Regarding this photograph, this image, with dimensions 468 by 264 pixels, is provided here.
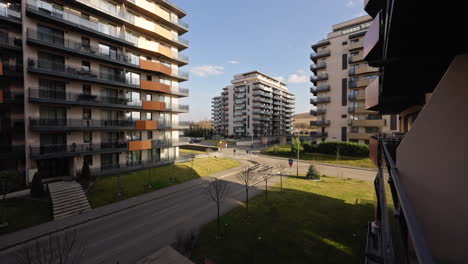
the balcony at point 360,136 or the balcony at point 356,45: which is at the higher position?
the balcony at point 356,45

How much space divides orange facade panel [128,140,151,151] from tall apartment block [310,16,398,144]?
39.4m

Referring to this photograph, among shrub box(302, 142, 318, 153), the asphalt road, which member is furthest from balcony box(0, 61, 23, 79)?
shrub box(302, 142, 318, 153)

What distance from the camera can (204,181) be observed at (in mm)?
26219

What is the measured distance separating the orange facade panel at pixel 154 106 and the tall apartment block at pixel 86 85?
138mm

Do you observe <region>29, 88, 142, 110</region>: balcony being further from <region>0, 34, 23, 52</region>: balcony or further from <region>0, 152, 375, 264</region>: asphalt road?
<region>0, 152, 375, 264</region>: asphalt road

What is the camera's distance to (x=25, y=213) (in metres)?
15.5

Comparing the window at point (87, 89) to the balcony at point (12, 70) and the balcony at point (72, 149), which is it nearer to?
the balcony at point (12, 70)

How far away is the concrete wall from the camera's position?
109 inches

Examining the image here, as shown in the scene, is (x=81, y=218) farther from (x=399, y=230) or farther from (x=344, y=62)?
(x=344, y=62)

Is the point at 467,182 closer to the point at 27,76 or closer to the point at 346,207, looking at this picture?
the point at 346,207

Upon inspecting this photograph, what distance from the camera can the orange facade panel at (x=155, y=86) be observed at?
28.7m

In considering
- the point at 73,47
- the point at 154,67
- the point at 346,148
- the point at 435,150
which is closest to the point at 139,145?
the point at 154,67

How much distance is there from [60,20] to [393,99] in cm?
3203

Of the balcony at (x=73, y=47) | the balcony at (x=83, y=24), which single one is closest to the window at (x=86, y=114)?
the balcony at (x=73, y=47)
